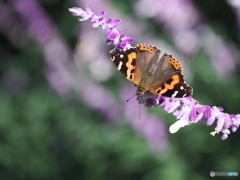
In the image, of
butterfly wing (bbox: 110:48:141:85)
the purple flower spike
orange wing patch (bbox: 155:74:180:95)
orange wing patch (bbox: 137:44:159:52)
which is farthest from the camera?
orange wing patch (bbox: 137:44:159:52)

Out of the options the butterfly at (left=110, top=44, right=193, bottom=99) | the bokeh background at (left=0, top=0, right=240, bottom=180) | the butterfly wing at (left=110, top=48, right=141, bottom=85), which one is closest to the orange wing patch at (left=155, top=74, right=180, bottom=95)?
the butterfly at (left=110, top=44, right=193, bottom=99)

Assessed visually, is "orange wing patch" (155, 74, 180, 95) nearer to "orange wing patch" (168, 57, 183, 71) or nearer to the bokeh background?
"orange wing patch" (168, 57, 183, 71)

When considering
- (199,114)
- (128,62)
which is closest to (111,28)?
(128,62)

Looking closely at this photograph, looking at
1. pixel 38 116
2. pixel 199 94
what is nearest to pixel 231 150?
pixel 199 94

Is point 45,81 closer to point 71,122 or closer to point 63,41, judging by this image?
point 63,41

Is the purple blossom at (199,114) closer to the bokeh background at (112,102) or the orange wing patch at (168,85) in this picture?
the orange wing patch at (168,85)

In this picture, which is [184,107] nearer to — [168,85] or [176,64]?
[168,85]

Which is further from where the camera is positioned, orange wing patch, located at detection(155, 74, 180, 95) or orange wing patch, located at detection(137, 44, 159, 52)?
orange wing patch, located at detection(137, 44, 159, 52)
